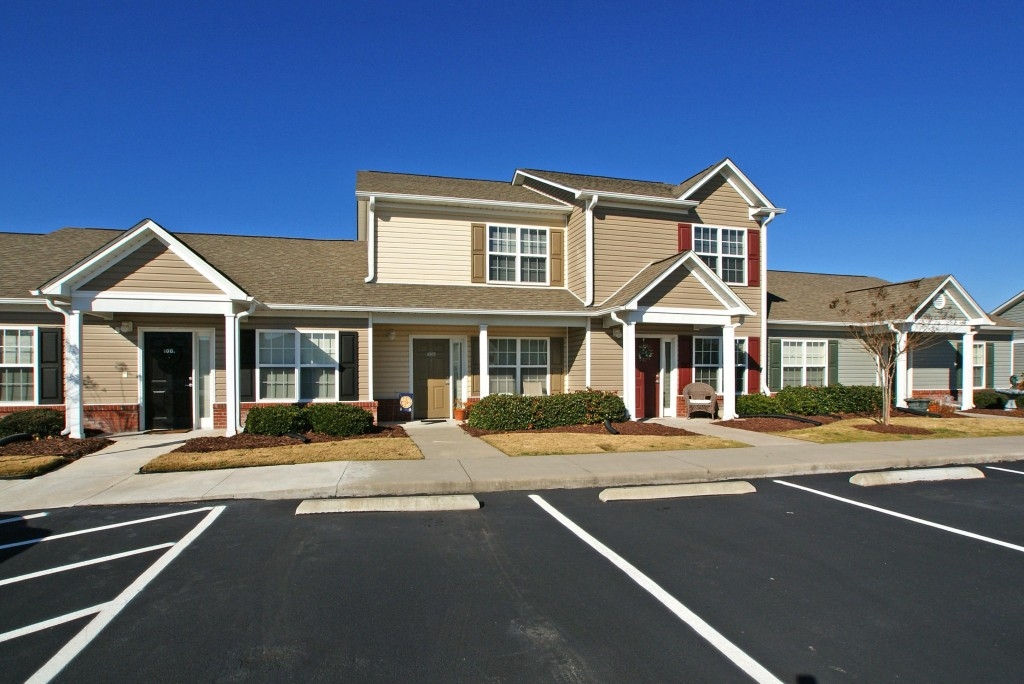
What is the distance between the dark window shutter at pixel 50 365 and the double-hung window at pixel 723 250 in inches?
658

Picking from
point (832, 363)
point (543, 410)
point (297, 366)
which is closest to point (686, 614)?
point (543, 410)

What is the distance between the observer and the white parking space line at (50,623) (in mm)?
4074

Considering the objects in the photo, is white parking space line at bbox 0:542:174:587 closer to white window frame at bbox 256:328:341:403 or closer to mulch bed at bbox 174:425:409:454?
mulch bed at bbox 174:425:409:454

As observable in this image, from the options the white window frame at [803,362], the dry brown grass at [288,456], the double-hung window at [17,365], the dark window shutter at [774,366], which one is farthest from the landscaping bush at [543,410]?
the double-hung window at [17,365]

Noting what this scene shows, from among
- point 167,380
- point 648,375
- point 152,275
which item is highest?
point 152,275

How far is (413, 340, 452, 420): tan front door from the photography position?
1705cm

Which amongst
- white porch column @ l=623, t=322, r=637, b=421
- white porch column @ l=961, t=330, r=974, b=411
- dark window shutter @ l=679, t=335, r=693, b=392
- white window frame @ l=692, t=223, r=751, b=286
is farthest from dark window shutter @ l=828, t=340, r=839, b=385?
white porch column @ l=623, t=322, r=637, b=421

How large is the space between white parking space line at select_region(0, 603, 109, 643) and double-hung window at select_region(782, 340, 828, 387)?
18729mm

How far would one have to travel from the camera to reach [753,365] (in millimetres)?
18266

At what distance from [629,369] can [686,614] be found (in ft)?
37.8

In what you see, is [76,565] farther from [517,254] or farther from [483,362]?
[517,254]

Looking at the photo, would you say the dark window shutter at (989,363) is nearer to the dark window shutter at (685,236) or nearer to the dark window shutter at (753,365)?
the dark window shutter at (753,365)

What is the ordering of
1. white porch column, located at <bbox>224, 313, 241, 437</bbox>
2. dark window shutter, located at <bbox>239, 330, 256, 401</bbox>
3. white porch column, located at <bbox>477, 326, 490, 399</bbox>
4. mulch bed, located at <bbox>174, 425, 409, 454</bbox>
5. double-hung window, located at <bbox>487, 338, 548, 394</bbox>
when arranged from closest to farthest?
mulch bed, located at <bbox>174, 425, 409, 454</bbox>
white porch column, located at <bbox>224, 313, 241, 437</bbox>
dark window shutter, located at <bbox>239, 330, 256, 401</bbox>
white porch column, located at <bbox>477, 326, 490, 399</bbox>
double-hung window, located at <bbox>487, 338, 548, 394</bbox>

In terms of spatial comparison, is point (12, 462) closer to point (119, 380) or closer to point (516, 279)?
point (119, 380)
